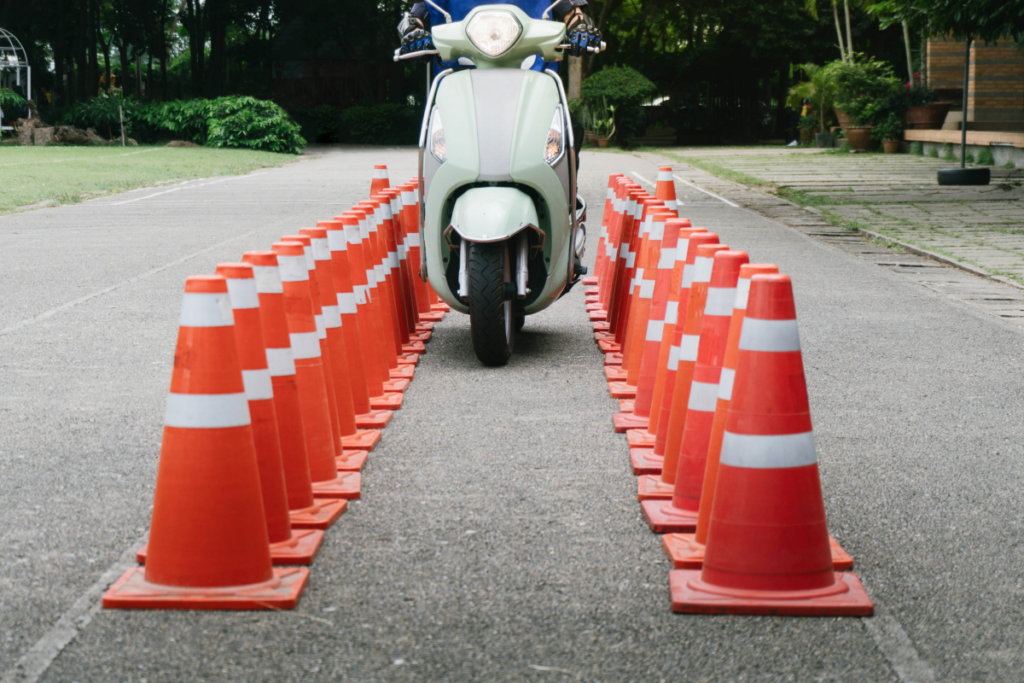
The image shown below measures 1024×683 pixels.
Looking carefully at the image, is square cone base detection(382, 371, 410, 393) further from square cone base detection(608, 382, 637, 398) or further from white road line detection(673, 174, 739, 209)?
white road line detection(673, 174, 739, 209)

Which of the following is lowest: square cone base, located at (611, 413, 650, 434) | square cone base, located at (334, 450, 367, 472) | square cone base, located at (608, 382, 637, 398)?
square cone base, located at (608, 382, 637, 398)

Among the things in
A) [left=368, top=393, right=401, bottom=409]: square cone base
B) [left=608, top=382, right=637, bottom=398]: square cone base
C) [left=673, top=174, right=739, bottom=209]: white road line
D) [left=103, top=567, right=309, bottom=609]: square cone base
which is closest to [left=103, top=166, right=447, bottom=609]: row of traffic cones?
[left=103, top=567, right=309, bottom=609]: square cone base

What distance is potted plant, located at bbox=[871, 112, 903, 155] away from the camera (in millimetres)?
30453

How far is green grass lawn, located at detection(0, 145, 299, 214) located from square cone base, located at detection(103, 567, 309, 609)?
13719 mm

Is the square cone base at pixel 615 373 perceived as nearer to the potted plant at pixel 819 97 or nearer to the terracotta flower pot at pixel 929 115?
the terracotta flower pot at pixel 929 115

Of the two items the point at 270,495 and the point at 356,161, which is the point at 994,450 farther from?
the point at 356,161

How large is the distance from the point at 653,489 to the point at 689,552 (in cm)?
62

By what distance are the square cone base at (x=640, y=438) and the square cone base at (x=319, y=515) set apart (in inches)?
47.7

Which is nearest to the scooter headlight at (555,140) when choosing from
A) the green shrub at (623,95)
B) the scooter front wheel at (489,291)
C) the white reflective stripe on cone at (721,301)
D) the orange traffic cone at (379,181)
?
the scooter front wheel at (489,291)

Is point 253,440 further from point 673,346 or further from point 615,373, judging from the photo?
point 615,373

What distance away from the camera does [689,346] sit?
397cm

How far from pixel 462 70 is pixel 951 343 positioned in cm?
308

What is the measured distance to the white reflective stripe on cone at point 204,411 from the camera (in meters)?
2.98

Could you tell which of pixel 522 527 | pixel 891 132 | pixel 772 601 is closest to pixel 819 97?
pixel 891 132
